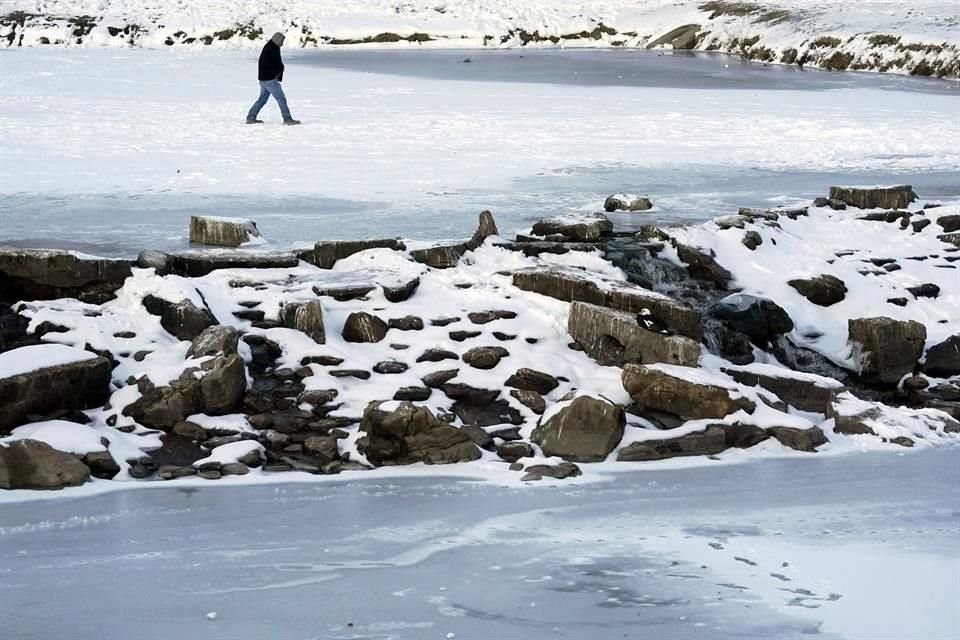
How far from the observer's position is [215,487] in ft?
21.4

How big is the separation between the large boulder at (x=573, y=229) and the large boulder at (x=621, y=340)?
4.94 feet

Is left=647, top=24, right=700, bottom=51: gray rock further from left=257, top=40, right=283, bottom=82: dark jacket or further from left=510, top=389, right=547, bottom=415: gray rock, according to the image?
left=510, top=389, right=547, bottom=415: gray rock

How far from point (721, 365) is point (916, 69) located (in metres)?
24.6

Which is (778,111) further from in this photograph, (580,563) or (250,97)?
(580,563)

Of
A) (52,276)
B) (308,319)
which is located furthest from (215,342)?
(52,276)

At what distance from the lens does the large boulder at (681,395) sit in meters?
7.44

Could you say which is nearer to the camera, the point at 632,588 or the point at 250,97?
the point at 632,588

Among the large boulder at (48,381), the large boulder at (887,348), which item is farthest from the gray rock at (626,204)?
the large boulder at (48,381)

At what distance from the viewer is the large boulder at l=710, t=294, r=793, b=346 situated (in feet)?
29.8

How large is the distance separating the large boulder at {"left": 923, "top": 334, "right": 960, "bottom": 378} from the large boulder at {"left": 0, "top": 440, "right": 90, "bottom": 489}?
578 cm

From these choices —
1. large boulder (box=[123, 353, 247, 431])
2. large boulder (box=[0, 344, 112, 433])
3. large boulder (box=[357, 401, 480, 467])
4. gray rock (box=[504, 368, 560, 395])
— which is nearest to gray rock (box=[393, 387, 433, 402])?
gray rock (box=[504, 368, 560, 395])

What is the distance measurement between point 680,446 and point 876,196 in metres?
5.49

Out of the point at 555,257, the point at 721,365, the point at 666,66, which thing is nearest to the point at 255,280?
the point at 555,257

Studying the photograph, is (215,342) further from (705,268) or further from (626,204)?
(626,204)
